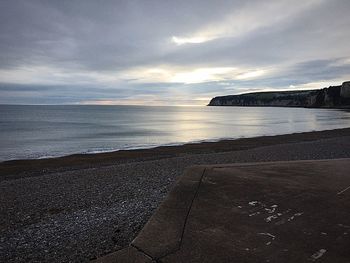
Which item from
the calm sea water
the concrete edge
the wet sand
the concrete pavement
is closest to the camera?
the concrete pavement

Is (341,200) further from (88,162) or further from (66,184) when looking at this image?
(88,162)

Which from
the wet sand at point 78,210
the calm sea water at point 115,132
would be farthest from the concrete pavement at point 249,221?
the calm sea water at point 115,132

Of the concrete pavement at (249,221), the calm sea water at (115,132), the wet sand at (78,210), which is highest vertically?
the concrete pavement at (249,221)

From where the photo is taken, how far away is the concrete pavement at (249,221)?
353 cm

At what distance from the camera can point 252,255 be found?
346cm

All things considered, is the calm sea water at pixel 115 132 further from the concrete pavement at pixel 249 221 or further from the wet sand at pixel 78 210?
the concrete pavement at pixel 249 221

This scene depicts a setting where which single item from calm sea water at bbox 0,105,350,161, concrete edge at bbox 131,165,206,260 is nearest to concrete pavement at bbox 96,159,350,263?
concrete edge at bbox 131,165,206,260

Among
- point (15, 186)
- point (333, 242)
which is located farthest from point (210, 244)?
point (15, 186)

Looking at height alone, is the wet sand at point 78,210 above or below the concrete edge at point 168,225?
below

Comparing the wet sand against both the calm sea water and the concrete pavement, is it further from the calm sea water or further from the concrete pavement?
the calm sea water

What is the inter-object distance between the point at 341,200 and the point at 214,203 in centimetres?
227

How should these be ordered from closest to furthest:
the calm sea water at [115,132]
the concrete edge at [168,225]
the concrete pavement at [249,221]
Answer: the concrete pavement at [249,221]
the concrete edge at [168,225]
the calm sea water at [115,132]

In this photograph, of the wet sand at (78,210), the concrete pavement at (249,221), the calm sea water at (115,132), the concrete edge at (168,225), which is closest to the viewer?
the concrete pavement at (249,221)

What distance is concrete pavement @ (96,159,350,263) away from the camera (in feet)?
11.6
